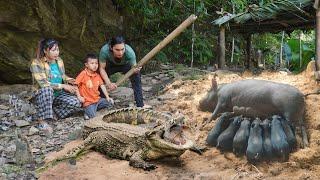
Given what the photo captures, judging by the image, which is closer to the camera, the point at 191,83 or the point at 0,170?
the point at 0,170

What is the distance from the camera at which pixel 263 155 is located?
4.04 metres

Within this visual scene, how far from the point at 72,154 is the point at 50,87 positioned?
1.47 m

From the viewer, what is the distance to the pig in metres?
4.43

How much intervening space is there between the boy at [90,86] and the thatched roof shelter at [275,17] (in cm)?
393

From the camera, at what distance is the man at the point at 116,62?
5902 mm

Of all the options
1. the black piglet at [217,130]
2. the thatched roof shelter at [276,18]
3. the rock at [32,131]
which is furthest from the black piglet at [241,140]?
the thatched roof shelter at [276,18]

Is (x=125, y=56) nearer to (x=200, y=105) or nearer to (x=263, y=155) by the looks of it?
(x=200, y=105)

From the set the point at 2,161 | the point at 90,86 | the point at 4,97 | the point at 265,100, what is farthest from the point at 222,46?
the point at 2,161

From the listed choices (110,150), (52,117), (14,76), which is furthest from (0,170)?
(14,76)

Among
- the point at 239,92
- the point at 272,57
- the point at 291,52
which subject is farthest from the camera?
the point at 272,57

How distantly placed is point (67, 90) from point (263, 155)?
2.96m

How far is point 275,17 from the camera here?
27.2ft

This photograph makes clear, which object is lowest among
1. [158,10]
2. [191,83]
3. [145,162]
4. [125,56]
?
[145,162]

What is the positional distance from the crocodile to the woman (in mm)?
844
